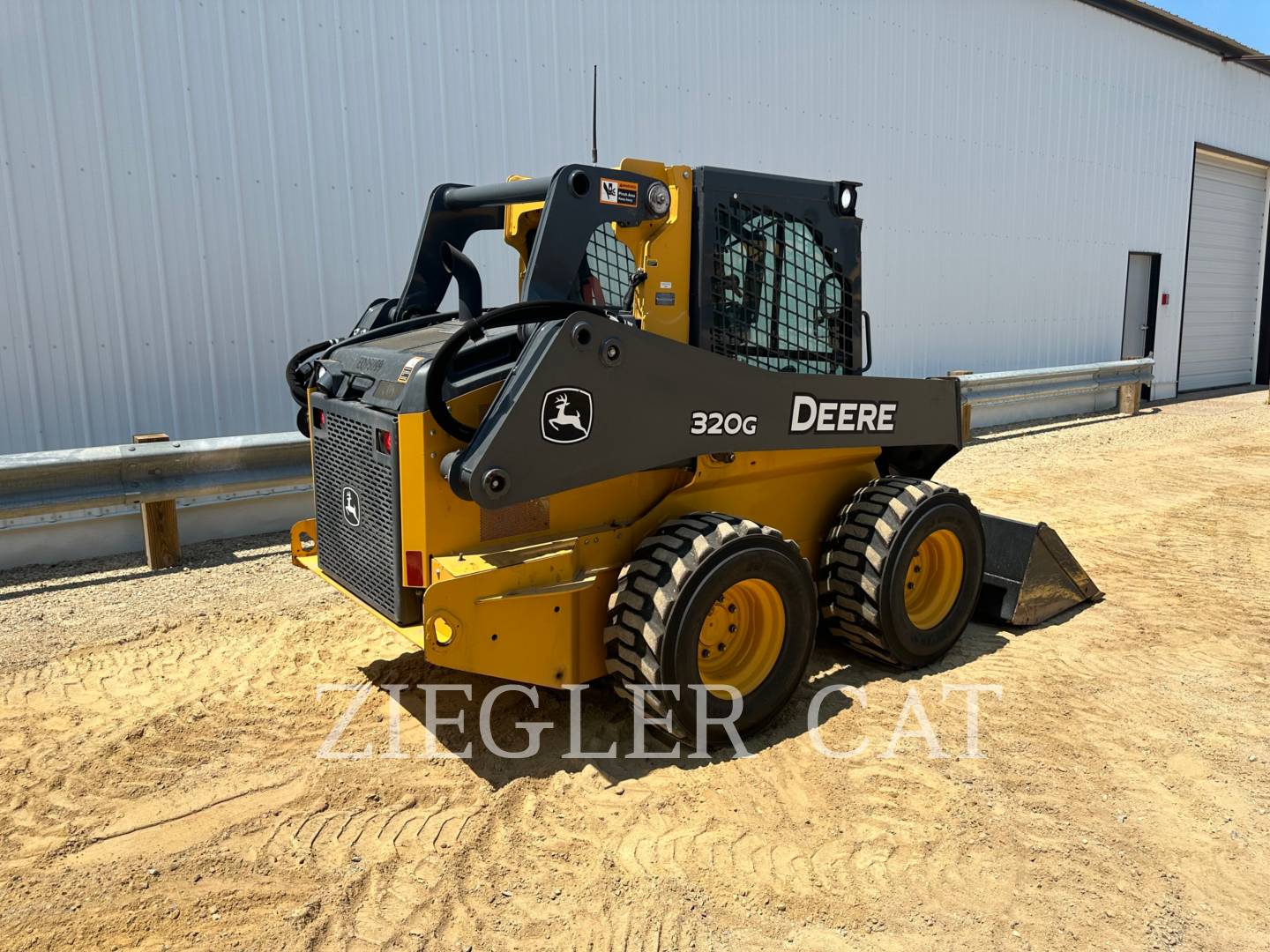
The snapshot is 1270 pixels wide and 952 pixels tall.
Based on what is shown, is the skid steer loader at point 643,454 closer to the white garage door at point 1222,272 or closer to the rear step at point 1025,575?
the rear step at point 1025,575

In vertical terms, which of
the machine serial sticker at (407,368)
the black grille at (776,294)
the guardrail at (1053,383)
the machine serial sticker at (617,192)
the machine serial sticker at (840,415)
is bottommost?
the guardrail at (1053,383)

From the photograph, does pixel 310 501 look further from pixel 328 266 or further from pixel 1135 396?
pixel 1135 396

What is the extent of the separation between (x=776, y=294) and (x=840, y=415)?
2.20ft

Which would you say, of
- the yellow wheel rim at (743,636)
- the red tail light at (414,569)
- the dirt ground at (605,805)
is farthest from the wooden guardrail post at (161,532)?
the yellow wheel rim at (743,636)

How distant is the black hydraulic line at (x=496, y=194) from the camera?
422cm

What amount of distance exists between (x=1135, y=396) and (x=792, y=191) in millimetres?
12702

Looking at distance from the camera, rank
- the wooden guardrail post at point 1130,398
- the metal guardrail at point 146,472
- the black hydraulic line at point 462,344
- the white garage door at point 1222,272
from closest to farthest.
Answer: the black hydraulic line at point 462,344 < the metal guardrail at point 146,472 < the wooden guardrail post at point 1130,398 < the white garage door at point 1222,272

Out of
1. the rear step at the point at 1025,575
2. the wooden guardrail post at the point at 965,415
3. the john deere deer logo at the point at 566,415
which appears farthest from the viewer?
the wooden guardrail post at the point at 965,415

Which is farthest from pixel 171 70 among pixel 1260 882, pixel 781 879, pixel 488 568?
pixel 1260 882

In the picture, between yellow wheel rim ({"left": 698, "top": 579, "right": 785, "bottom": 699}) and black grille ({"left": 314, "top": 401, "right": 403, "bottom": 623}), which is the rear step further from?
black grille ({"left": 314, "top": 401, "right": 403, "bottom": 623})

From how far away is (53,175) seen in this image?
6480mm

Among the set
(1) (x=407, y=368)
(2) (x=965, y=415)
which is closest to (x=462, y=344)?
(1) (x=407, y=368)

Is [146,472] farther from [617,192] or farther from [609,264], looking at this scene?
[617,192]

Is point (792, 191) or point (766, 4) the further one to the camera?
point (766, 4)
